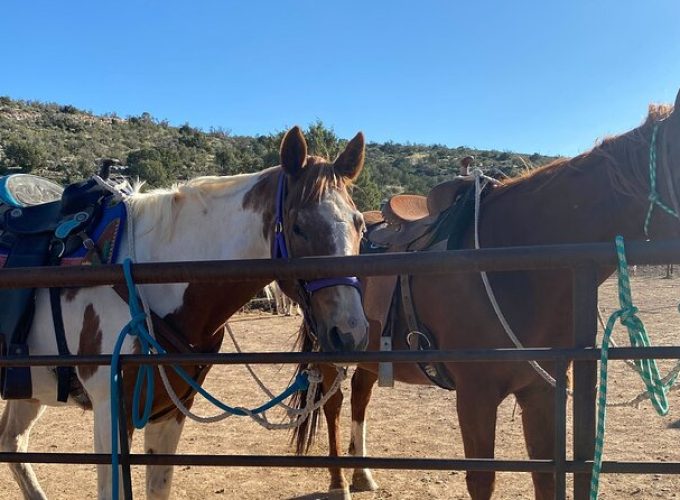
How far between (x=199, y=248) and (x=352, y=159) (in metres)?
0.82

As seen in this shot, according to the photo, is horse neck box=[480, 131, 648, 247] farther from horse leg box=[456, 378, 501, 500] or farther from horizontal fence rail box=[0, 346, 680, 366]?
horizontal fence rail box=[0, 346, 680, 366]

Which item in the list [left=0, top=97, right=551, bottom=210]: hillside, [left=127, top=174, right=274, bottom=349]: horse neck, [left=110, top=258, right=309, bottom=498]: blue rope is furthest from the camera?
[left=0, top=97, right=551, bottom=210]: hillside

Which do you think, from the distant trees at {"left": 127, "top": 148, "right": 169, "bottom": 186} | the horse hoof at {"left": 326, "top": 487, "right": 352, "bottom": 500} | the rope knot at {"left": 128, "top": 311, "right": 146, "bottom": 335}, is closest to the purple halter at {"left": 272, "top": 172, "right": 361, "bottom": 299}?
the rope knot at {"left": 128, "top": 311, "right": 146, "bottom": 335}

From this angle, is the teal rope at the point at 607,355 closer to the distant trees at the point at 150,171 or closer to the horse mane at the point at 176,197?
the horse mane at the point at 176,197

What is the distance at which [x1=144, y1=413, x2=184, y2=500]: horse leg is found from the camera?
2.59m

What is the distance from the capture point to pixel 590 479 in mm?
1443

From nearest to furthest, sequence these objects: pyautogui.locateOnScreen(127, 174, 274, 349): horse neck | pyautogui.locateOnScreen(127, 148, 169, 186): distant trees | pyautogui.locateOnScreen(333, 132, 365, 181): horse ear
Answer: pyautogui.locateOnScreen(333, 132, 365, 181): horse ear
pyautogui.locateOnScreen(127, 174, 274, 349): horse neck
pyautogui.locateOnScreen(127, 148, 169, 186): distant trees

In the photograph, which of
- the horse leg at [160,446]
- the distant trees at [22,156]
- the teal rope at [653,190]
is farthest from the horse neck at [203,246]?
the distant trees at [22,156]

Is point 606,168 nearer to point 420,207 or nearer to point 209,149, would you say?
point 420,207

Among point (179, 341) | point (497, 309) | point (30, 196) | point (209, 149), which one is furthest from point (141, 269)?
point (209, 149)

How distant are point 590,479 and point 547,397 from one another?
3.65ft

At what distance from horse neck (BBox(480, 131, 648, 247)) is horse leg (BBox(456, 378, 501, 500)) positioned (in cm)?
71

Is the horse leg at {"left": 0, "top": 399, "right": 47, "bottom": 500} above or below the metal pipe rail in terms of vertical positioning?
below

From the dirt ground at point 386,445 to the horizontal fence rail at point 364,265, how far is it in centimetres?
288
